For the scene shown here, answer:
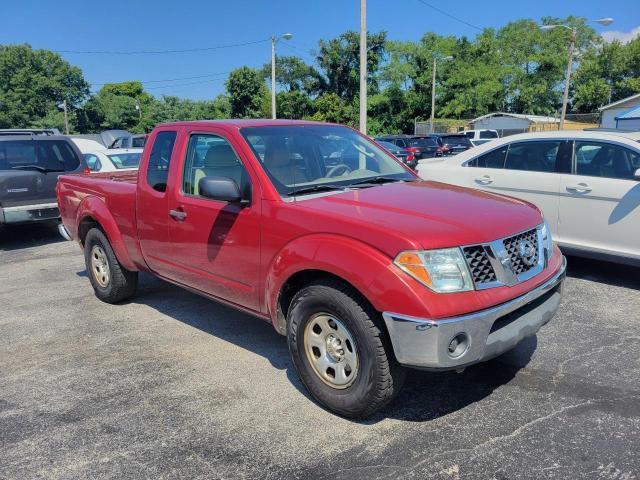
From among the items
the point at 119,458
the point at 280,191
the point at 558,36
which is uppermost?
the point at 558,36

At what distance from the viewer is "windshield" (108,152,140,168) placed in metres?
11.8

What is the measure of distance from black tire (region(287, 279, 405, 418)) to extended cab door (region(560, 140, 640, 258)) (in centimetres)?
386

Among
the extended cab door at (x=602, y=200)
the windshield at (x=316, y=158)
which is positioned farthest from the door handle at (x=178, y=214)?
the extended cab door at (x=602, y=200)

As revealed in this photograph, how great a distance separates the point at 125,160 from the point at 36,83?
80130mm

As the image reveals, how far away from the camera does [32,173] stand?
904cm

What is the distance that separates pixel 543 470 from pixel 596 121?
51.8 meters

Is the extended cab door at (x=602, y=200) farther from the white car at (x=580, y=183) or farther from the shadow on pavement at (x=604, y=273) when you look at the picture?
the shadow on pavement at (x=604, y=273)

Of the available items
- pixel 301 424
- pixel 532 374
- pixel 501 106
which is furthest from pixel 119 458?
pixel 501 106

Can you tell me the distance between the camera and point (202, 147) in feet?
14.5

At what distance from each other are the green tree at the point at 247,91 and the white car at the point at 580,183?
5516 centimetres

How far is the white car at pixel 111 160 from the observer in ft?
38.0

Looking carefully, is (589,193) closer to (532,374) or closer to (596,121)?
(532,374)

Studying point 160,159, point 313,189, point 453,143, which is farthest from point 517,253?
point 453,143

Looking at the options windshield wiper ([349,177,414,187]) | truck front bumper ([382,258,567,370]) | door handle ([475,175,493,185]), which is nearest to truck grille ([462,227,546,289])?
truck front bumper ([382,258,567,370])
